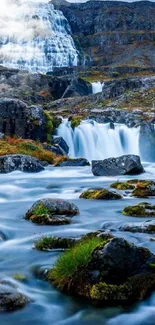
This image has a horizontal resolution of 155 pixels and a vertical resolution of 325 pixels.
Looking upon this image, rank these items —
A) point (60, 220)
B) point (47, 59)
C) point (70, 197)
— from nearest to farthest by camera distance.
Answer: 1. point (60, 220)
2. point (70, 197)
3. point (47, 59)

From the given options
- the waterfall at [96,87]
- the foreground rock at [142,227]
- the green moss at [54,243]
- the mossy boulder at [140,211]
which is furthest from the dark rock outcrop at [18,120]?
the waterfall at [96,87]

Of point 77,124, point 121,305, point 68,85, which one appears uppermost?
point 68,85

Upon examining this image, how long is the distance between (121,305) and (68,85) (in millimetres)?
108612

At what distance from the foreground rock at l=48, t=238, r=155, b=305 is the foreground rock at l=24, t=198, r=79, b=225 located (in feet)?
16.2

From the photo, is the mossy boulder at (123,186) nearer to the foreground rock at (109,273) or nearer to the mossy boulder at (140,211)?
the mossy boulder at (140,211)

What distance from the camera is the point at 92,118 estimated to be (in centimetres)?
Answer: 5297

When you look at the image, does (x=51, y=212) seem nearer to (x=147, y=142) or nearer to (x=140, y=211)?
(x=140, y=211)

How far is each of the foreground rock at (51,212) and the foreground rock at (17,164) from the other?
12991 millimetres

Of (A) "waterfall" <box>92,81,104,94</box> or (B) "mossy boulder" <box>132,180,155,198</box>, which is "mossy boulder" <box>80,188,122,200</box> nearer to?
(B) "mossy boulder" <box>132,180,155,198</box>

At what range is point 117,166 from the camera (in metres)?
28.0

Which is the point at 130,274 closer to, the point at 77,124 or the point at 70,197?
the point at 70,197

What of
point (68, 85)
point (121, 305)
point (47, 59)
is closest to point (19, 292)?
point (121, 305)

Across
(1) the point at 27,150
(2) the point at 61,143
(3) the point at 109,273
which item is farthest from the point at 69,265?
(2) the point at 61,143

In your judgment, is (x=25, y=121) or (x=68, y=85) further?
(x=68, y=85)
